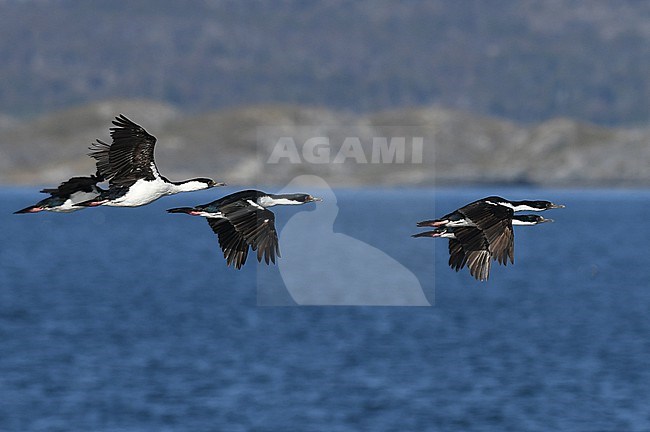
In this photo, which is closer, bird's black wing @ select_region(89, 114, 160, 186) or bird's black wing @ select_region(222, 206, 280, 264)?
bird's black wing @ select_region(89, 114, 160, 186)

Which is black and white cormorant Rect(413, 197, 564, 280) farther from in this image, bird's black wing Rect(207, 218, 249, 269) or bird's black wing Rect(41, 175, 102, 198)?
bird's black wing Rect(41, 175, 102, 198)

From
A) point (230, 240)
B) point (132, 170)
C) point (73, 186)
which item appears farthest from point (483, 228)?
point (73, 186)

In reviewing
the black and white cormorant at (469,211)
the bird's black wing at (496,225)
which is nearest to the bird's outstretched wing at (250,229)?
the black and white cormorant at (469,211)

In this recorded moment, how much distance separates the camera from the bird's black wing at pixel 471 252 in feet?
65.9

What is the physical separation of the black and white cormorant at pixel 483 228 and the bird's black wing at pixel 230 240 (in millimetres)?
3228

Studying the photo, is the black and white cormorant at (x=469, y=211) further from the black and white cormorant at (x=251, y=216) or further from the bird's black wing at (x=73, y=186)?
the bird's black wing at (x=73, y=186)

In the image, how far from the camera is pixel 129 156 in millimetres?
20656

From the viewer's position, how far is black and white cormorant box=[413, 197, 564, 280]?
63.8 ft

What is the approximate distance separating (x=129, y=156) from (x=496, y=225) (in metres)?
5.62

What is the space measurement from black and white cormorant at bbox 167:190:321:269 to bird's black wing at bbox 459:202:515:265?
2.62 metres

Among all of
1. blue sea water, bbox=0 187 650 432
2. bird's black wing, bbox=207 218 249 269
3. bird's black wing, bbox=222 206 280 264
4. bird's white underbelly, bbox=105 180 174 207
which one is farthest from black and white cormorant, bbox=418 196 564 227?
blue sea water, bbox=0 187 650 432

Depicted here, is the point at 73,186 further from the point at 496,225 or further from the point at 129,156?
the point at 496,225

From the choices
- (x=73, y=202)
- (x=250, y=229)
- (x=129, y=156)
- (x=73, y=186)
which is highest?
(x=129, y=156)

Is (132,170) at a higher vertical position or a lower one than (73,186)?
higher
